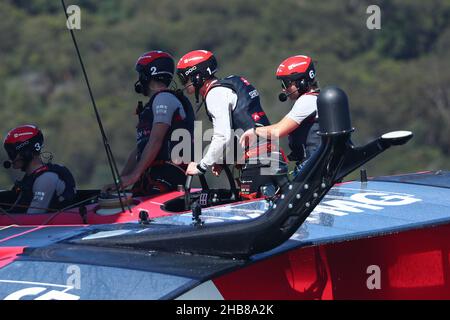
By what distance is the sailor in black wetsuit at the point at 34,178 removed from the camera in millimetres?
8688

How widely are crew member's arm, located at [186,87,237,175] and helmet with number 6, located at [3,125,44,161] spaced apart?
4.51ft

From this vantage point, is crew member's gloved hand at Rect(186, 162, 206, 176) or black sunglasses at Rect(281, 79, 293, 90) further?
black sunglasses at Rect(281, 79, 293, 90)

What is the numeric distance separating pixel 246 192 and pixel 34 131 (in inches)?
73.4

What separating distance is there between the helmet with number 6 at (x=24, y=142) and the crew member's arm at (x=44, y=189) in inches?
13.0

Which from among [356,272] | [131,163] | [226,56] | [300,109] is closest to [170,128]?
[131,163]

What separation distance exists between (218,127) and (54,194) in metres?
1.37

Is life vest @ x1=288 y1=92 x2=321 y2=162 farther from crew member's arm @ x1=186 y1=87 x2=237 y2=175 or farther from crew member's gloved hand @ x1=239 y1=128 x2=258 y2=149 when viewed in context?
crew member's arm @ x1=186 y1=87 x2=237 y2=175

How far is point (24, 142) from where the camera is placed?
902cm

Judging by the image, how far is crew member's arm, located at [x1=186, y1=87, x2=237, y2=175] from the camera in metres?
8.37

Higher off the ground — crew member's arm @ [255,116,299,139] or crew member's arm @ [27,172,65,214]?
crew member's arm @ [255,116,299,139]

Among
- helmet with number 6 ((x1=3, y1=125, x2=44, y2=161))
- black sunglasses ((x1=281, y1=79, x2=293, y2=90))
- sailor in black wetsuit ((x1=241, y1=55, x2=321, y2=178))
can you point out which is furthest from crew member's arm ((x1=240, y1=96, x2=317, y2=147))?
helmet with number 6 ((x1=3, y1=125, x2=44, y2=161))

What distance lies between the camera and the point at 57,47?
156ft

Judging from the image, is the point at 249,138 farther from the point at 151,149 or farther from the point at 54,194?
the point at 54,194

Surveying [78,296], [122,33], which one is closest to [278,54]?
[122,33]
